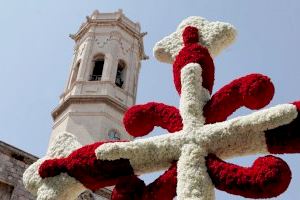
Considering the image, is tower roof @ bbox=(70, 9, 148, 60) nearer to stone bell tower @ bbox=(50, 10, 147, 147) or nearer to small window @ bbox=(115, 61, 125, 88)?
stone bell tower @ bbox=(50, 10, 147, 147)

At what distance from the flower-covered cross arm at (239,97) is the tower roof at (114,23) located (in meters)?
21.7

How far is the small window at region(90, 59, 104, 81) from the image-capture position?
23859mm

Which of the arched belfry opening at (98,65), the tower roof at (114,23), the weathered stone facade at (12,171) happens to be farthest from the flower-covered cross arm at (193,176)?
the tower roof at (114,23)

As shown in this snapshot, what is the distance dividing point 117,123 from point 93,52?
465 centimetres

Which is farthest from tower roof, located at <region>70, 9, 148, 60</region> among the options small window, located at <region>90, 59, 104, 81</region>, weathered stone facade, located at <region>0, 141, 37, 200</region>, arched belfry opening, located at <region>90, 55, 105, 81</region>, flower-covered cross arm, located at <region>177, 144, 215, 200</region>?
flower-covered cross arm, located at <region>177, 144, 215, 200</region>

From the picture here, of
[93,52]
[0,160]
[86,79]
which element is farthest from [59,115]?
[0,160]

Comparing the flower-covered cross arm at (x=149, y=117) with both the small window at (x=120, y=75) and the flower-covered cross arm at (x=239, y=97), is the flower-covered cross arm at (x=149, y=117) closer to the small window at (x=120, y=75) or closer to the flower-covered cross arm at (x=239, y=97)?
the flower-covered cross arm at (x=239, y=97)

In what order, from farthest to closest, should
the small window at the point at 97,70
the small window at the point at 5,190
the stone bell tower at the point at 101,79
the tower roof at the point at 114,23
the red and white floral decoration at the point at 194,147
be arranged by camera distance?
the tower roof at the point at 114,23 < the small window at the point at 97,70 < the stone bell tower at the point at 101,79 < the small window at the point at 5,190 < the red and white floral decoration at the point at 194,147

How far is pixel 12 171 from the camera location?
43.9 feet

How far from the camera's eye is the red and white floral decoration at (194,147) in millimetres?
3623

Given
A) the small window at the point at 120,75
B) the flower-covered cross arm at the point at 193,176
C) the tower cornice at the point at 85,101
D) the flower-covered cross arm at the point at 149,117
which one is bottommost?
the flower-covered cross arm at the point at 193,176

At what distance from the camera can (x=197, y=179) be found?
12.1ft

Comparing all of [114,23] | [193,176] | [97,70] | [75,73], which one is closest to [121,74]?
[97,70]

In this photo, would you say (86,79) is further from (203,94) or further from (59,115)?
(203,94)
